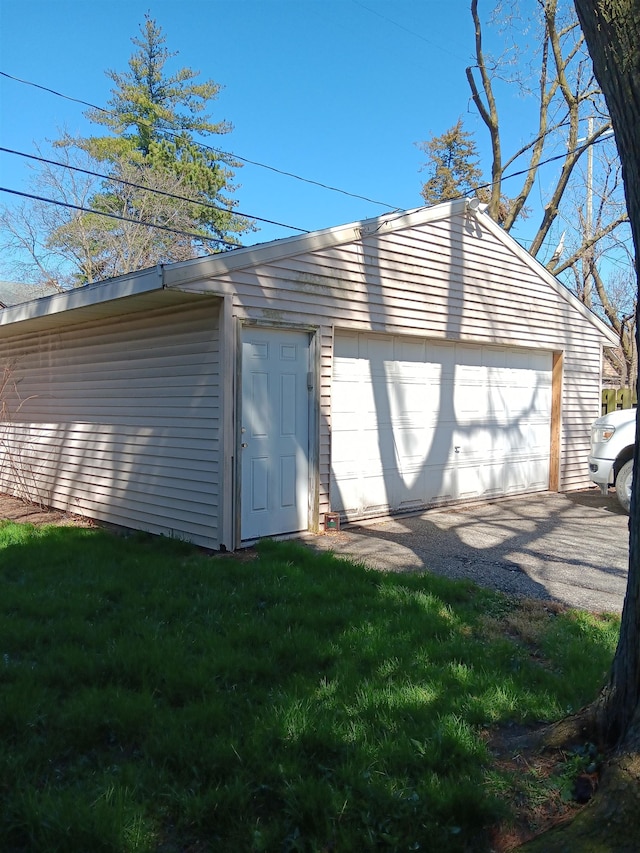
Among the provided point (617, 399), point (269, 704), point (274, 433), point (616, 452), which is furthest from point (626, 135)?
point (617, 399)

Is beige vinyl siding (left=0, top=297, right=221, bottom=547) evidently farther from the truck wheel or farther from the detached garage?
the truck wheel

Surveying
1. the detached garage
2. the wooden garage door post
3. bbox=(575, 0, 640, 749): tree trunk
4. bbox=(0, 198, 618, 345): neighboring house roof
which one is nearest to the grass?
bbox=(575, 0, 640, 749): tree trunk

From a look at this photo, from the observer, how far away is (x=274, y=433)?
6.86 meters

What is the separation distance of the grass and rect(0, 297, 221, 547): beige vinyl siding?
165cm

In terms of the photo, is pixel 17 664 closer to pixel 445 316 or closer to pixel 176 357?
pixel 176 357

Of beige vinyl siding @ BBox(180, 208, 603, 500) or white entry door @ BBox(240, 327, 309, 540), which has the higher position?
beige vinyl siding @ BBox(180, 208, 603, 500)

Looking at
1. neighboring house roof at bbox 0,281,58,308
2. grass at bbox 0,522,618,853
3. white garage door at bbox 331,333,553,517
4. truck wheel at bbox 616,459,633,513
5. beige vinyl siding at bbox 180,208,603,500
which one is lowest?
grass at bbox 0,522,618,853

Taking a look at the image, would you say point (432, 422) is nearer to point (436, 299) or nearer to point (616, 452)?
point (436, 299)

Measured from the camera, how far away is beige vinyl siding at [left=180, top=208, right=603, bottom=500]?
22.4 ft

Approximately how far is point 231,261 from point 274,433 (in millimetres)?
1755

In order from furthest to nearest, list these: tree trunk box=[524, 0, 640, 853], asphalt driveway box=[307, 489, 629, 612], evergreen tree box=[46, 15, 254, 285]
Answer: evergreen tree box=[46, 15, 254, 285], asphalt driveway box=[307, 489, 629, 612], tree trunk box=[524, 0, 640, 853]

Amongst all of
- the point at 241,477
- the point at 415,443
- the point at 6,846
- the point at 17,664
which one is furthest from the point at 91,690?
the point at 415,443

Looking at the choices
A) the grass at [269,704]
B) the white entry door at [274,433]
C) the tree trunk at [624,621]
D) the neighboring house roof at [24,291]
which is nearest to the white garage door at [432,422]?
the white entry door at [274,433]

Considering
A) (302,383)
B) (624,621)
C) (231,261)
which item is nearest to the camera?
(624,621)
